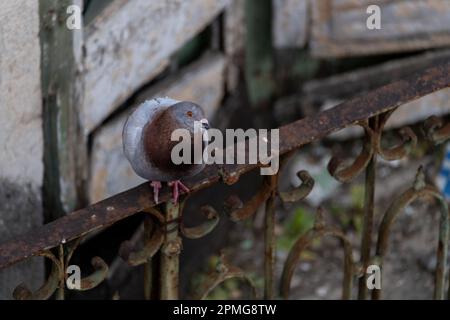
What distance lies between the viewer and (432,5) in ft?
13.9

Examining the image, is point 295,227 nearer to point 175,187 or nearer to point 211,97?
point 211,97

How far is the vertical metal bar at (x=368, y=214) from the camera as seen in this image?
2847mm

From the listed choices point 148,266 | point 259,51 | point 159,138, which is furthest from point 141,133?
point 259,51

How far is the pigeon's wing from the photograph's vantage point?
2604 millimetres

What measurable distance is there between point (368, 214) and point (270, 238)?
277mm

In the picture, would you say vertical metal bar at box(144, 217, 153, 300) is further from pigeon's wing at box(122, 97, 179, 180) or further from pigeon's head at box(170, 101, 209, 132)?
pigeon's head at box(170, 101, 209, 132)

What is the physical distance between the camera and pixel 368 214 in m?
2.95

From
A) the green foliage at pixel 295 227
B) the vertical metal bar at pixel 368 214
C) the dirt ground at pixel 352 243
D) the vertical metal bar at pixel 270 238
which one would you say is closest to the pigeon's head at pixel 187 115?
the vertical metal bar at pixel 270 238

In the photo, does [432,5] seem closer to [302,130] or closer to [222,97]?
[222,97]

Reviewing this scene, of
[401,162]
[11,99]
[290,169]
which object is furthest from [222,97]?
[11,99]

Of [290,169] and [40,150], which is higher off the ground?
[290,169]

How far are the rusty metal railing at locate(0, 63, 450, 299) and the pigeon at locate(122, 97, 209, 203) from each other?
4 centimetres

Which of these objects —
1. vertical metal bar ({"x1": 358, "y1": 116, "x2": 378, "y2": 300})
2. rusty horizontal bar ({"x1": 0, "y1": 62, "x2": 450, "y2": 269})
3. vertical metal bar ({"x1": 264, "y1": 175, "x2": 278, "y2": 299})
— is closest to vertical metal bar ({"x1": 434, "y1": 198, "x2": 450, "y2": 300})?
vertical metal bar ({"x1": 358, "y1": 116, "x2": 378, "y2": 300})
